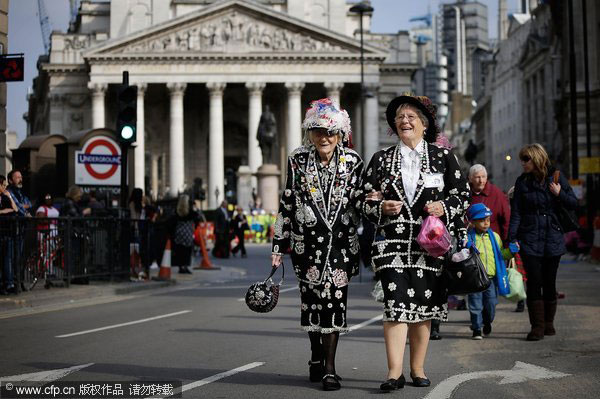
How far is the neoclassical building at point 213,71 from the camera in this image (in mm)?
79062

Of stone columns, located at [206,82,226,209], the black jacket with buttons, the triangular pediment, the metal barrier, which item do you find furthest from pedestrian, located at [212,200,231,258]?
the triangular pediment

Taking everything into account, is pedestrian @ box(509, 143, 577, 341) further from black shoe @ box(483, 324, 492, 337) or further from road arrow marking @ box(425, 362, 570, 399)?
road arrow marking @ box(425, 362, 570, 399)

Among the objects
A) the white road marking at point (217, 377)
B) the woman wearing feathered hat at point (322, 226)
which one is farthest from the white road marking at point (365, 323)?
the woman wearing feathered hat at point (322, 226)

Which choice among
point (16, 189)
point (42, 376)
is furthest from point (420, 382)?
point (16, 189)

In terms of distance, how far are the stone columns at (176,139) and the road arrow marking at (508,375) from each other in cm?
7012

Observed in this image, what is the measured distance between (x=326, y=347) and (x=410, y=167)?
4.78 feet

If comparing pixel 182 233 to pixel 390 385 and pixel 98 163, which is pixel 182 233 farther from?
pixel 390 385

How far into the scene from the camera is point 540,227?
12625 mm

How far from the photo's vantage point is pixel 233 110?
88750 mm

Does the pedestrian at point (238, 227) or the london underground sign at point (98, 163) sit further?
the pedestrian at point (238, 227)

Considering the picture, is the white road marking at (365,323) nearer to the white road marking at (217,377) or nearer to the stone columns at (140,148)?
the white road marking at (217,377)

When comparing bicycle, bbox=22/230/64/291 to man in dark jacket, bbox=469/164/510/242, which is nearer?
man in dark jacket, bbox=469/164/510/242

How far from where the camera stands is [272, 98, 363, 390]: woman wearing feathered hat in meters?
8.85

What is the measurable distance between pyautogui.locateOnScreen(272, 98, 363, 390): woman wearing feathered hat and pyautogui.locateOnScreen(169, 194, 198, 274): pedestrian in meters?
19.3
